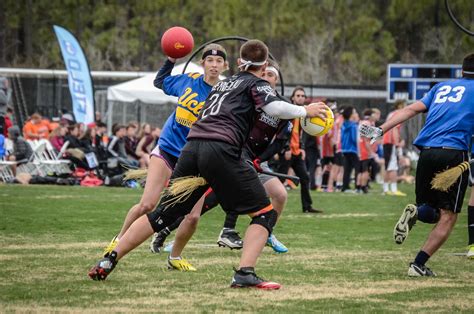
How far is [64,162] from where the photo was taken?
2603cm

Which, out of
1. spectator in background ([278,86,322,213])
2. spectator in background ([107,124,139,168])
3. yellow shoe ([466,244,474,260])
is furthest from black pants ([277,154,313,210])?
spectator in background ([107,124,139,168])

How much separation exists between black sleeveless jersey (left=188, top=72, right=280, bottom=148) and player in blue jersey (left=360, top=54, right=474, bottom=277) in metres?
1.58

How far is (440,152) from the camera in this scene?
969 cm

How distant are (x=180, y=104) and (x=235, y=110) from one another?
1858mm

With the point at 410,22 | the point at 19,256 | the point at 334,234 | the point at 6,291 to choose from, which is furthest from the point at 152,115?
the point at 6,291

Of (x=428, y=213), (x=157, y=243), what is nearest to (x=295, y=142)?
(x=157, y=243)

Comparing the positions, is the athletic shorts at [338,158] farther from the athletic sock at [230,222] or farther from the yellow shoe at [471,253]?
the yellow shoe at [471,253]

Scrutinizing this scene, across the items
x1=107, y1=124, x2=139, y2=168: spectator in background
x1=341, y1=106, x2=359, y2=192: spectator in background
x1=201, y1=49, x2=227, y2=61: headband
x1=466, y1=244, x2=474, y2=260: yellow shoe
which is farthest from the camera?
x1=107, y1=124, x2=139, y2=168: spectator in background

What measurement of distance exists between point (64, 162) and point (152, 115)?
13.9 m

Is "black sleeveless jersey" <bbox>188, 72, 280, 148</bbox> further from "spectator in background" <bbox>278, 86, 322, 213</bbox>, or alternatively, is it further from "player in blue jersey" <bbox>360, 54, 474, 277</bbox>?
"spectator in background" <bbox>278, 86, 322, 213</bbox>

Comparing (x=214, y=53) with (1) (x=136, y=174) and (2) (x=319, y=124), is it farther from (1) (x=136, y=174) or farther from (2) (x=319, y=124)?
(2) (x=319, y=124)

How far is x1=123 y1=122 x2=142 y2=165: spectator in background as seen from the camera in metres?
26.9

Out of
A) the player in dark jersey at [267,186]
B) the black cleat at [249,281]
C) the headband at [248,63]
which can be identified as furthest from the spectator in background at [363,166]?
the black cleat at [249,281]

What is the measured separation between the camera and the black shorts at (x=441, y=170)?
31.6ft
